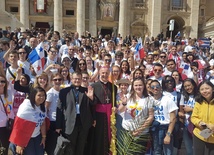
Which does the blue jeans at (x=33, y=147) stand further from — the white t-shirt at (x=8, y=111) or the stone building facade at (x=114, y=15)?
the stone building facade at (x=114, y=15)

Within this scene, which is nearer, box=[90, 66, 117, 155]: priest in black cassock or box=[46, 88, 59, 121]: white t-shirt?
box=[90, 66, 117, 155]: priest in black cassock

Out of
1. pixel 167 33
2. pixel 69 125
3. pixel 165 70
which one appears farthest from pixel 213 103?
pixel 167 33

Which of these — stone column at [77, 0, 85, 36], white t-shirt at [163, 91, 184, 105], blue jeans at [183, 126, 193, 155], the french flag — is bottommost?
blue jeans at [183, 126, 193, 155]

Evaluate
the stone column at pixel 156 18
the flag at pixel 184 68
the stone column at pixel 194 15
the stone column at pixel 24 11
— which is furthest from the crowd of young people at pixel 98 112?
the stone column at pixel 194 15

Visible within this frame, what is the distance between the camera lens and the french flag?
14.1 ft

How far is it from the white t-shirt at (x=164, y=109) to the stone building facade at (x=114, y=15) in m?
32.2

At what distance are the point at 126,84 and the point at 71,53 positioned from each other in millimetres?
4422

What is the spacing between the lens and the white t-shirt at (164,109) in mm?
4832

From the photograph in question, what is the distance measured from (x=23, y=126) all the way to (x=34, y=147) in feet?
1.69

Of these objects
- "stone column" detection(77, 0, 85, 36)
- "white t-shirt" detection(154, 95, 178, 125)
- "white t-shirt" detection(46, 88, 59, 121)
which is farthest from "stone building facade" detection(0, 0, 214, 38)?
"white t-shirt" detection(154, 95, 178, 125)

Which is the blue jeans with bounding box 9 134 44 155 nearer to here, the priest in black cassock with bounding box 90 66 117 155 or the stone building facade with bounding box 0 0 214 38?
the priest in black cassock with bounding box 90 66 117 155

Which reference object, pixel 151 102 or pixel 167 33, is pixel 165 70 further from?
pixel 167 33

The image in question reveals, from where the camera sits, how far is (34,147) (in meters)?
4.61

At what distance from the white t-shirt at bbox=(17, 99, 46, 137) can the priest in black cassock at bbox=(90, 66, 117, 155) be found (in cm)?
102
